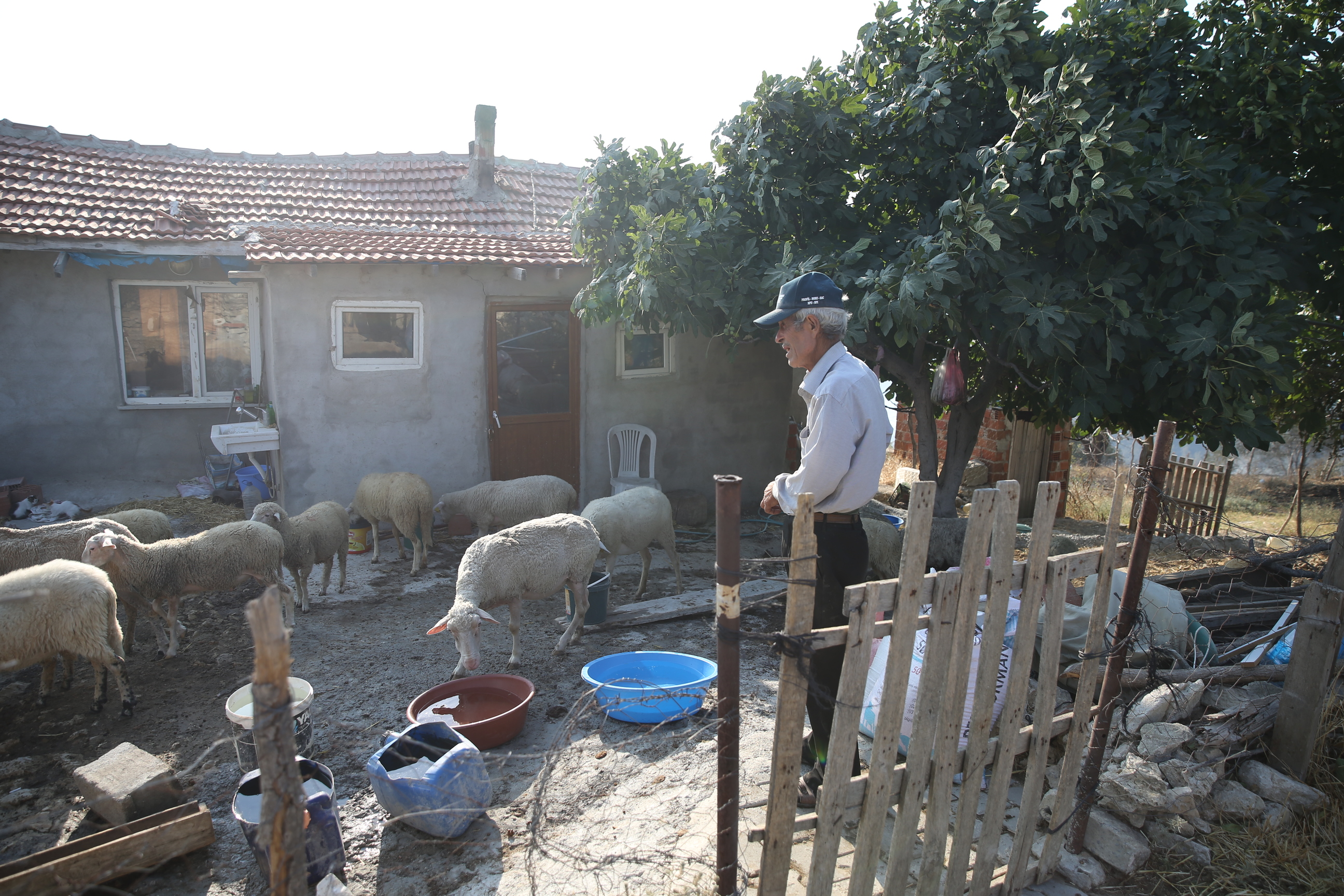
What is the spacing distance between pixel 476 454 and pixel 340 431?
158 cm

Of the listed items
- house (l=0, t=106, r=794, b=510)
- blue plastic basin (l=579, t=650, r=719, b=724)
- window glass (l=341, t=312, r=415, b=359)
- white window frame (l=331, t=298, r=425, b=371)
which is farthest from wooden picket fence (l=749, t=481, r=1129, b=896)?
window glass (l=341, t=312, r=415, b=359)

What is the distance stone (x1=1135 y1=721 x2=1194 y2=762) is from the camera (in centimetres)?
363

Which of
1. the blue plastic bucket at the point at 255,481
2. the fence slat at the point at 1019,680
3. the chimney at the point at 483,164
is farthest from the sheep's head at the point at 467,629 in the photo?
the chimney at the point at 483,164

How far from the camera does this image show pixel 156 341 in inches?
Result: 394

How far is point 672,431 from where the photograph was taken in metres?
10.4

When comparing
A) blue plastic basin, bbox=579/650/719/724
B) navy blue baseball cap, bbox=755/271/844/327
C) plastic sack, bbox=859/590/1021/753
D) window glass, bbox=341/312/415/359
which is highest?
navy blue baseball cap, bbox=755/271/844/327

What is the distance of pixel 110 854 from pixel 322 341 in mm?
5955

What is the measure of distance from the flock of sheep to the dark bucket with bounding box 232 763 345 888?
1545 mm

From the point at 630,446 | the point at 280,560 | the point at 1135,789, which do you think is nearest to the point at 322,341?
the point at 280,560

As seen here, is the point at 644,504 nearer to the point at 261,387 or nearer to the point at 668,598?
the point at 668,598

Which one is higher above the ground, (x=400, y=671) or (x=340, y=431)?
(x=340, y=431)

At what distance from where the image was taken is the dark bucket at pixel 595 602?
6242 millimetres

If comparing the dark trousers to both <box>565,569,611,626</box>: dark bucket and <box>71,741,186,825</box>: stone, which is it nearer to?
<box>565,569,611,626</box>: dark bucket

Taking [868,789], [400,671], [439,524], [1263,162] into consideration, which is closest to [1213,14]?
[1263,162]
